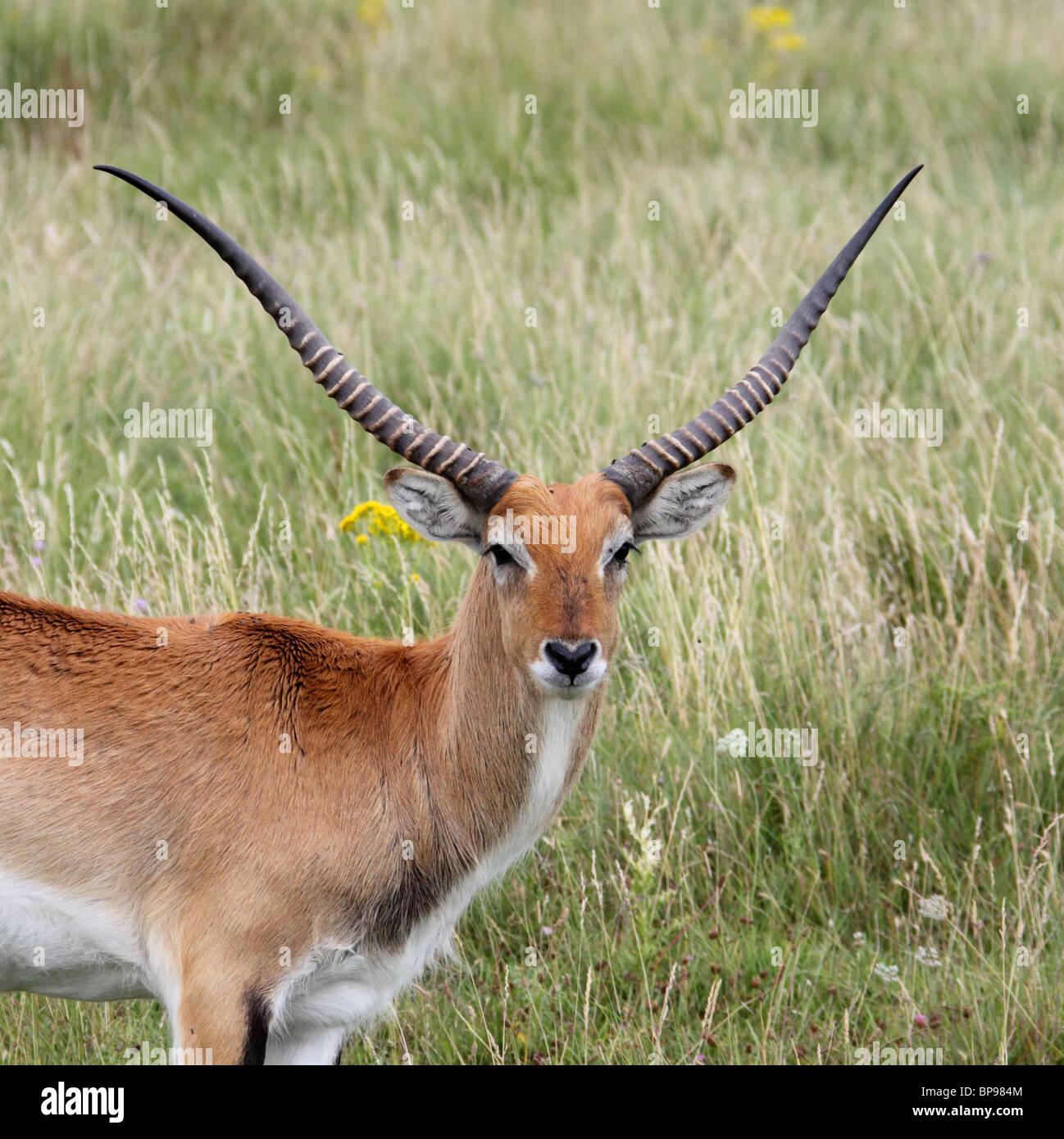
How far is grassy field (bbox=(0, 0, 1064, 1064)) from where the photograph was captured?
5.30 metres

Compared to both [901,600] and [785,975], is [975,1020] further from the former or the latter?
[901,600]

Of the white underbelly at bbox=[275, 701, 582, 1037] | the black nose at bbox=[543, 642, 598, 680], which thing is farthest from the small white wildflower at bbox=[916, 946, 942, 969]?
the black nose at bbox=[543, 642, 598, 680]

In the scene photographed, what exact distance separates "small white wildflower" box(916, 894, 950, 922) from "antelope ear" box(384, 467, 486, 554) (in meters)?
1.97

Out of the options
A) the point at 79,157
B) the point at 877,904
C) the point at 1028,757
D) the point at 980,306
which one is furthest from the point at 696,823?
the point at 79,157

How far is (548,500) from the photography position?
4.53m

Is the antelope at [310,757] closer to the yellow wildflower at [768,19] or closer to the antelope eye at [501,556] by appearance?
the antelope eye at [501,556]

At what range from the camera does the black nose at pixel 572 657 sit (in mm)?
4145

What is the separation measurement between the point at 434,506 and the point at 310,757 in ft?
2.72
